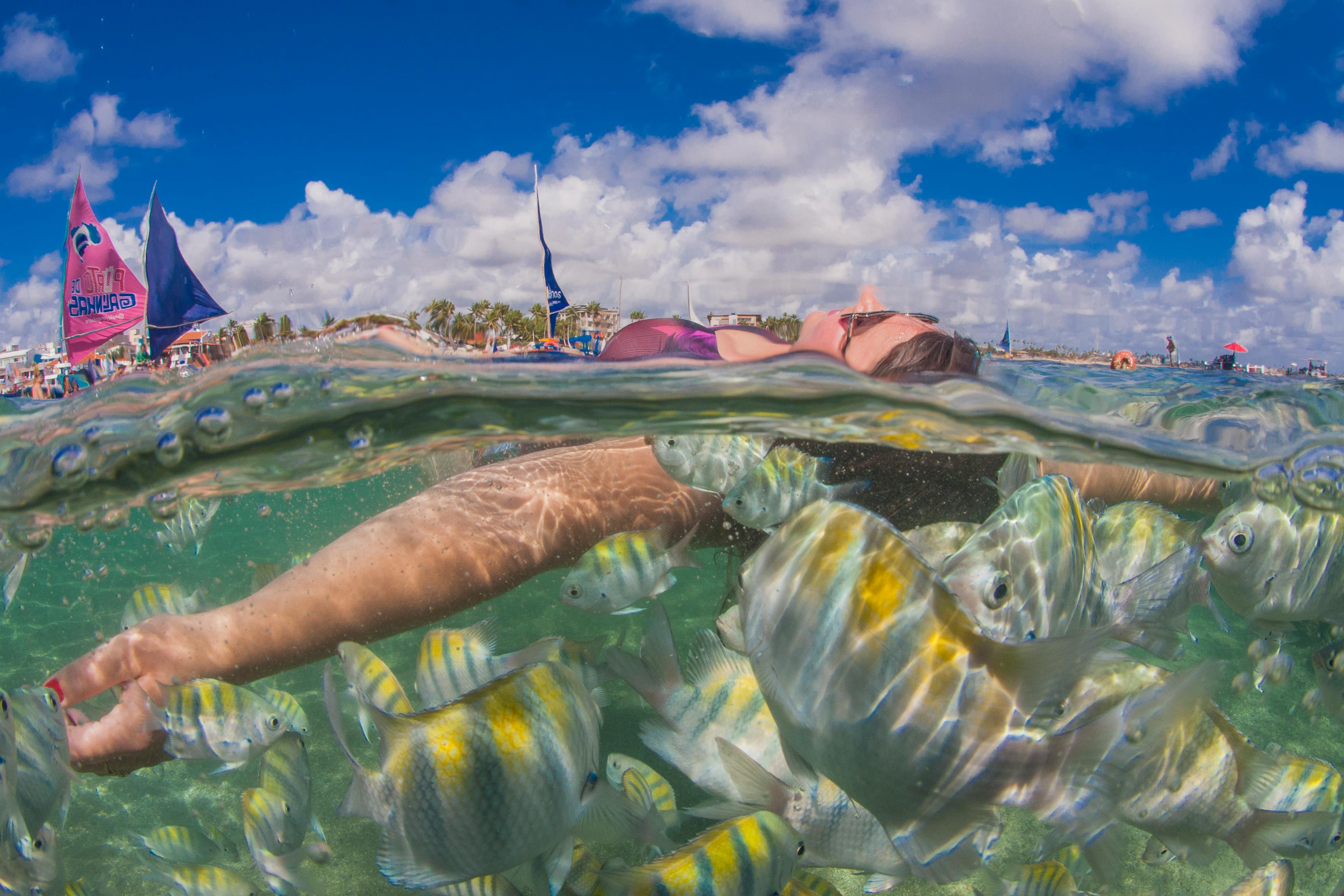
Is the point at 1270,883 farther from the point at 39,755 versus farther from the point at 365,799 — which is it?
the point at 39,755

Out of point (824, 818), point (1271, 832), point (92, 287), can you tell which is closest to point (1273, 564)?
point (1271, 832)

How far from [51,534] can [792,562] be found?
6.51 m

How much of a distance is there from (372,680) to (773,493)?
2.26 meters

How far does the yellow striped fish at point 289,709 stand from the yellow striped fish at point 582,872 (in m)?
1.73

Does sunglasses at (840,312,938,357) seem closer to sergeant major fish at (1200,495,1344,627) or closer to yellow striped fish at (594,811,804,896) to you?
sergeant major fish at (1200,495,1344,627)

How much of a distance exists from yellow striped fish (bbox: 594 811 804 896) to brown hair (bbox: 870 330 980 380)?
10.0 ft

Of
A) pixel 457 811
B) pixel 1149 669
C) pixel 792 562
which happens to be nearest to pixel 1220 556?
pixel 1149 669

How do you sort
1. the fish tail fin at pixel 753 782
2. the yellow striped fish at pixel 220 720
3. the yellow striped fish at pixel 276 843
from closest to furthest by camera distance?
the fish tail fin at pixel 753 782
the yellow striped fish at pixel 276 843
the yellow striped fish at pixel 220 720

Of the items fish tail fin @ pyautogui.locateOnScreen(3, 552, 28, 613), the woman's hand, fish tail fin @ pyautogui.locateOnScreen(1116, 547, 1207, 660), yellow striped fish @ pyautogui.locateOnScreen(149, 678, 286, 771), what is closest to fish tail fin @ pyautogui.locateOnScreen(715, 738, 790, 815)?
fish tail fin @ pyautogui.locateOnScreen(1116, 547, 1207, 660)

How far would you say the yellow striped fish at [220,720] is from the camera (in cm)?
347

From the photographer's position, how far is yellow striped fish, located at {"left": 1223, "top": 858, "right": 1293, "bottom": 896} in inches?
135

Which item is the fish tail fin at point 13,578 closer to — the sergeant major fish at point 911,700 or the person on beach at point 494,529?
the person on beach at point 494,529

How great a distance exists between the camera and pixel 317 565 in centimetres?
471

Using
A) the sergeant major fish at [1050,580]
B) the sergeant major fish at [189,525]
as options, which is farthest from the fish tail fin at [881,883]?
the sergeant major fish at [189,525]
